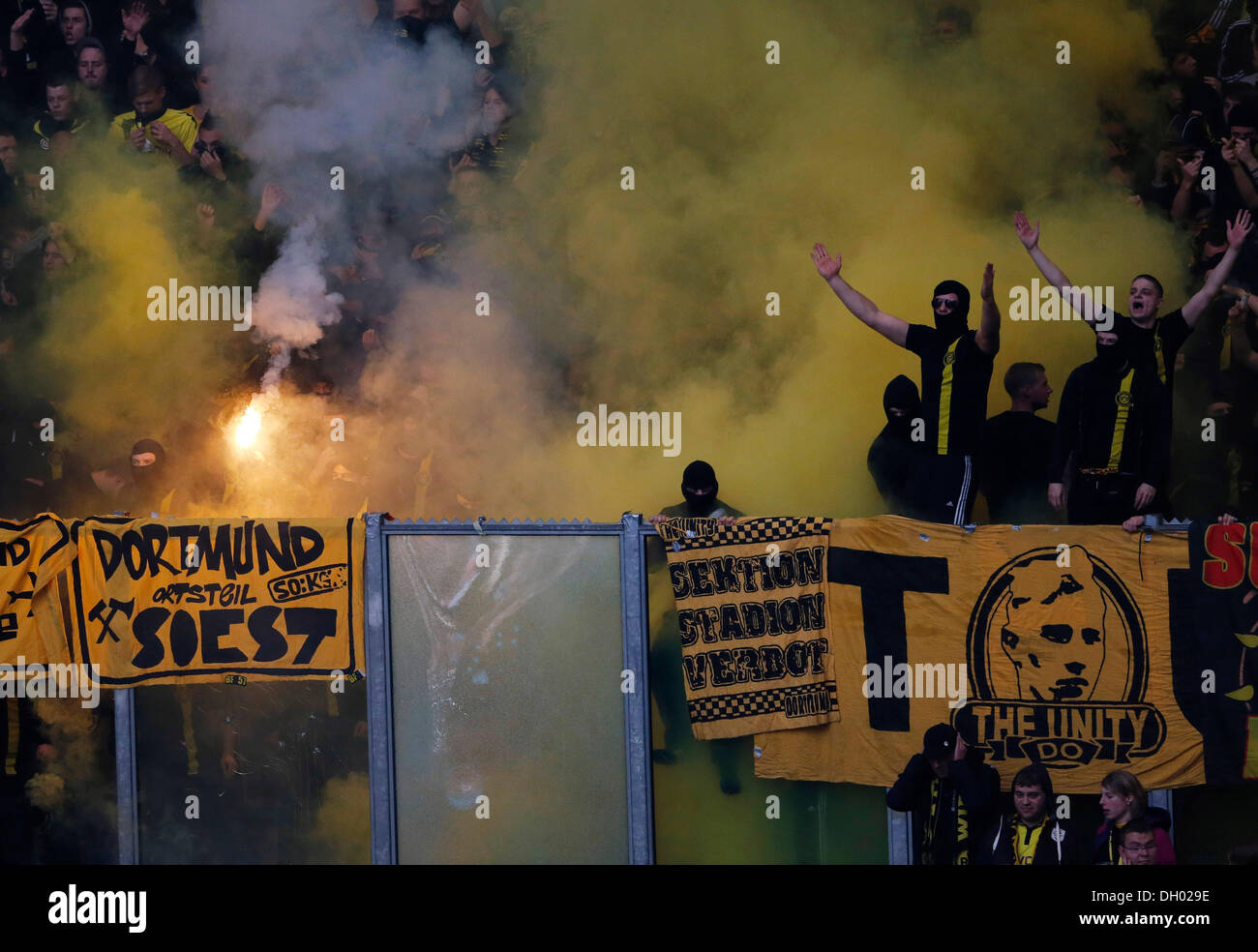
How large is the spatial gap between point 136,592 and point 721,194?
16.2 feet

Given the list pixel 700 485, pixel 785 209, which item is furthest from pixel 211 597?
pixel 785 209

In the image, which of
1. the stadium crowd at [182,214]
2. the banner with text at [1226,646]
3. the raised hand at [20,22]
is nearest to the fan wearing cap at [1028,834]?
the banner with text at [1226,646]

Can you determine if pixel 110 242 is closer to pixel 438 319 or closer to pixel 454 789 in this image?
pixel 438 319

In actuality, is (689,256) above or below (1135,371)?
above

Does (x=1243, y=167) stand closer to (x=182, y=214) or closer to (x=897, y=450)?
(x=897, y=450)

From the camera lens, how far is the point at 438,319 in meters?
10.1

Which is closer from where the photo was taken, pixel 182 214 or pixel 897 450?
pixel 897 450

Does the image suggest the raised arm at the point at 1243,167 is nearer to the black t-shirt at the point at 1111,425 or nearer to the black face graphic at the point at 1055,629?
the black t-shirt at the point at 1111,425

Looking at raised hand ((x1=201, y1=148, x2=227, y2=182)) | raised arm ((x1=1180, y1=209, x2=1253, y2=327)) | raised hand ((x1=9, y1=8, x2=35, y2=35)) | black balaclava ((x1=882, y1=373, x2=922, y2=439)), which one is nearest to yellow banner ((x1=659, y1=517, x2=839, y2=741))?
black balaclava ((x1=882, y1=373, x2=922, y2=439))

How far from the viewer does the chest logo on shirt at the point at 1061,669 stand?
6.94 meters

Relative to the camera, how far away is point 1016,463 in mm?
8758

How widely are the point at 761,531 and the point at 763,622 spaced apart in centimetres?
48

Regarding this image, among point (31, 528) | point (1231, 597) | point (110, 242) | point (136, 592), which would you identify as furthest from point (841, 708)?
point (110, 242)

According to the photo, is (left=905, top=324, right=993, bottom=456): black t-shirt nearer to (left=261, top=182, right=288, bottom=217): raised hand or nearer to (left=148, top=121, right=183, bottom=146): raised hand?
(left=261, top=182, right=288, bottom=217): raised hand
